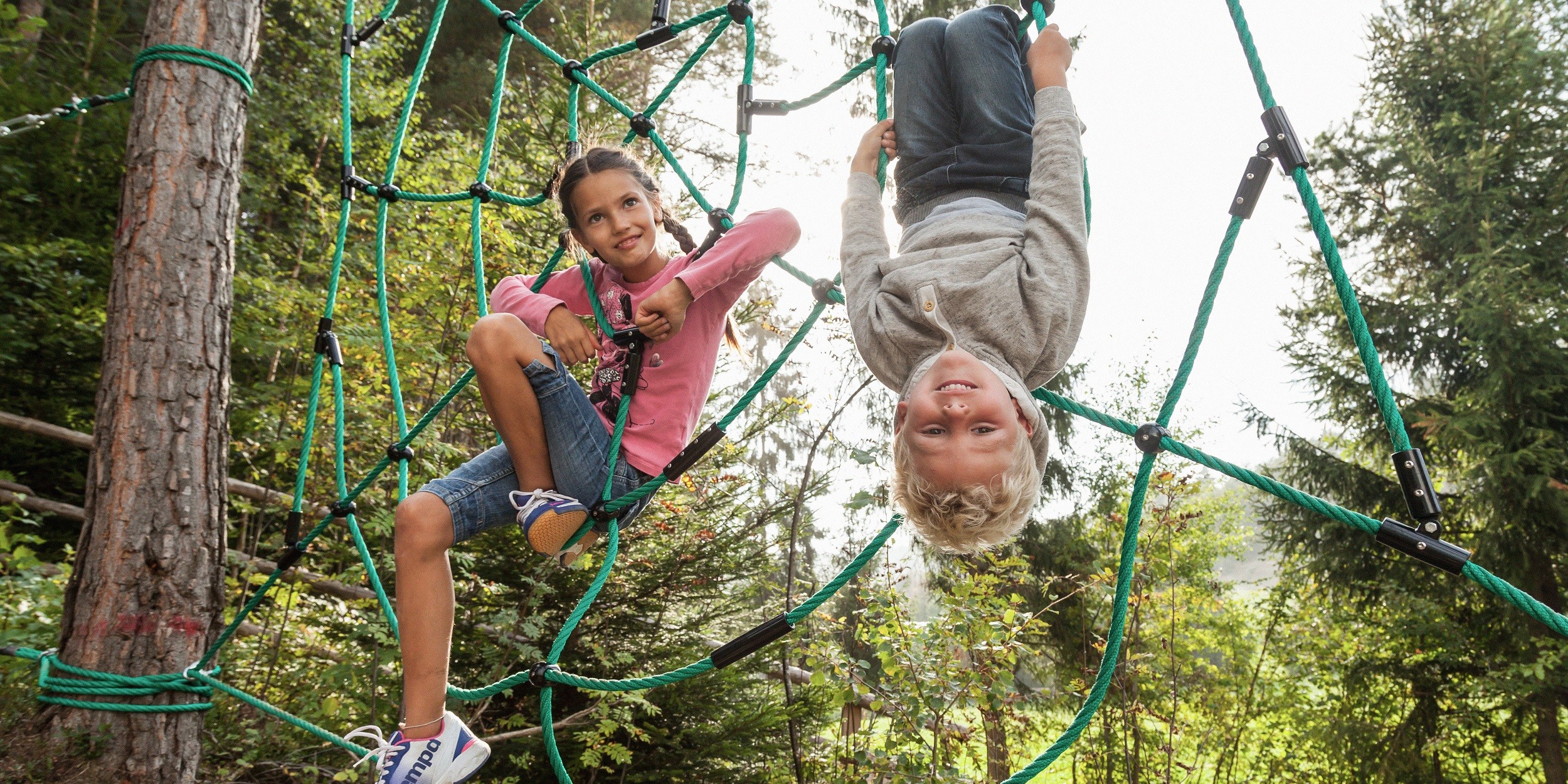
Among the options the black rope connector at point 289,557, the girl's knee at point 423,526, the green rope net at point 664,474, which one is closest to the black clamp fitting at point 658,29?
the green rope net at point 664,474

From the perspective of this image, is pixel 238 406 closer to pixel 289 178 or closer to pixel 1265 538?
pixel 289 178

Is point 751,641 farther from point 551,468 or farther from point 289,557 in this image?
point 289,557

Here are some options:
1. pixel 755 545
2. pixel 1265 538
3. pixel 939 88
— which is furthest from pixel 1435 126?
pixel 939 88

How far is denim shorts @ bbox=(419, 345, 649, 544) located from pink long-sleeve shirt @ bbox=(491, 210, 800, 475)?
0.24 ft

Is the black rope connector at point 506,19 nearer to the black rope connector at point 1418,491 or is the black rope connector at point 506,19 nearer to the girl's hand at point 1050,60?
the girl's hand at point 1050,60

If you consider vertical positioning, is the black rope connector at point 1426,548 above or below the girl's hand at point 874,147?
below

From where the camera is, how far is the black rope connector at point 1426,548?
2.63ft

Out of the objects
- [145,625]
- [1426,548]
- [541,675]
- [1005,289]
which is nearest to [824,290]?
[1005,289]

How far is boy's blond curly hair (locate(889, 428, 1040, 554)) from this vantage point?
1.04 meters

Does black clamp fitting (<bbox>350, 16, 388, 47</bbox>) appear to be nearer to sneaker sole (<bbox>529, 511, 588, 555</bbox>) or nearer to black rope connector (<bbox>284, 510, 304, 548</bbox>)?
black rope connector (<bbox>284, 510, 304, 548</bbox>)

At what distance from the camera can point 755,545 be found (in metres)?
3.09

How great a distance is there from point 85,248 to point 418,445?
273 centimetres

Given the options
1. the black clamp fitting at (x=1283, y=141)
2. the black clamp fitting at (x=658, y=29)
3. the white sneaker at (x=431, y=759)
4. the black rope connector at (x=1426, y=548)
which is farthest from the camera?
the black clamp fitting at (x=658, y=29)

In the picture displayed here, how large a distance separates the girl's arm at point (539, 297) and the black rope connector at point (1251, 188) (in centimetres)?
93
